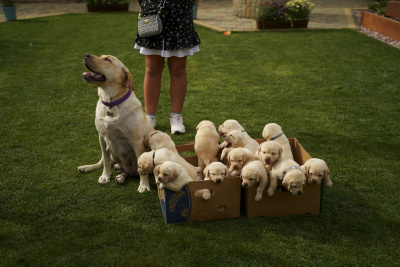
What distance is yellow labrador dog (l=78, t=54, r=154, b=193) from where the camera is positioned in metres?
3.45

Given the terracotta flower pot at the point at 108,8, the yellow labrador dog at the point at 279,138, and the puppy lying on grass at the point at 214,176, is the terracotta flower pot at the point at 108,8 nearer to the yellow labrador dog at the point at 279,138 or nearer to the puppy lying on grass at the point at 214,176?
the yellow labrador dog at the point at 279,138

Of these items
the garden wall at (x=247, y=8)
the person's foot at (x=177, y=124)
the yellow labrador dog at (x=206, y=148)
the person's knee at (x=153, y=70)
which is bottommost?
the person's foot at (x=177, y=124)

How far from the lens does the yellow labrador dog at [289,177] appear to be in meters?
2.92

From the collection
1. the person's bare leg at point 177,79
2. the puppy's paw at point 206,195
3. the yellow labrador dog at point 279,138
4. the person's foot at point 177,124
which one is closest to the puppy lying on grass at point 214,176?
the puppy's paw at point 206,195

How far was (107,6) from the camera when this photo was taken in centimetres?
1366

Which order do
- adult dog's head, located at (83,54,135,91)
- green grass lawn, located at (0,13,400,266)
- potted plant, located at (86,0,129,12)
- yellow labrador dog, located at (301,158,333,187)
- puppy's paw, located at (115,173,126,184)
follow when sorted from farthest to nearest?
1. potted plant, located at (86,0,129,12)
2. puppy's paw, located at (115,173,126,184)
3. adult dog's head, located at (83,54,135,91)
4. yellow labrador dog, located at (301,158,333,187)
5. green grass lawn, located at (0,13,400,266)

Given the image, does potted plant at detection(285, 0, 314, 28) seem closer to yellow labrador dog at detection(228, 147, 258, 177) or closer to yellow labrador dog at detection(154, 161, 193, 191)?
yellow labrador dog at detection(228, 147, 258, 177)

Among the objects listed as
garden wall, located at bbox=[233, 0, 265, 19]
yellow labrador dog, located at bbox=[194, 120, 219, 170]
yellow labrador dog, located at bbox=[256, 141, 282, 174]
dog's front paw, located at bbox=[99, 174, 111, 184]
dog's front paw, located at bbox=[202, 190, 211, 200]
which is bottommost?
dog's front paw, located at bbox=[99, 174, 111, 184]

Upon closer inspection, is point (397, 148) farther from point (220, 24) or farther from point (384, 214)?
point (220, 24)

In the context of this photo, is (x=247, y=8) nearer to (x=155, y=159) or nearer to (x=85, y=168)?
(x=85, y=168)

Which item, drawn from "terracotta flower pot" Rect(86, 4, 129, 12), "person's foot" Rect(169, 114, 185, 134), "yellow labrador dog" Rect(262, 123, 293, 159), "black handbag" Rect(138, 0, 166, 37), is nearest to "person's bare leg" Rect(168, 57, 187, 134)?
"person's foot" Rect(169, 114, 185, 134)

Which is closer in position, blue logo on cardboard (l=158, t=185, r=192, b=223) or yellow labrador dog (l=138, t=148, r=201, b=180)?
blue logo on cardboard (l=158, t=185, r=192, b=223)

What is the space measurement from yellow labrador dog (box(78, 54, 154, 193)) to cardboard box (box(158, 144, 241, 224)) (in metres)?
0.57

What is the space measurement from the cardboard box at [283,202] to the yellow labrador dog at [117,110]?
921 millimetres
